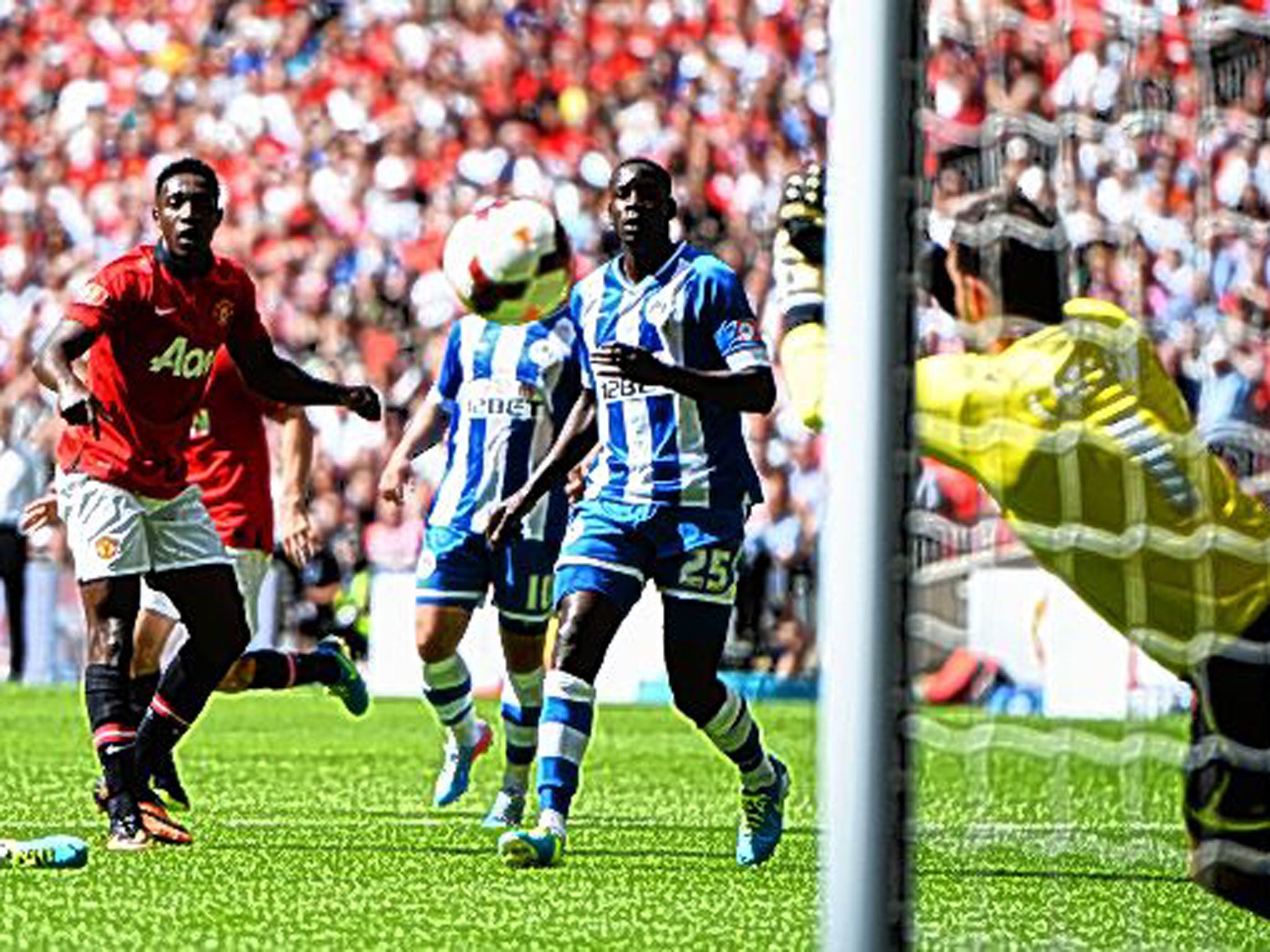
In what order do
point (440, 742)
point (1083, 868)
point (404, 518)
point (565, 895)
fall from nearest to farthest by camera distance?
1. point (565, 895)
2. point (1083, 868)
3. point (440, 742)
4. point (404, 518)

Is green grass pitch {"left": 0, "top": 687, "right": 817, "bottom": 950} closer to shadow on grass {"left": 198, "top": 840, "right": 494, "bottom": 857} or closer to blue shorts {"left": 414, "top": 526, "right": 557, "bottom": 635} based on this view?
shadow on grass {"left": 198, "top": 840, "right": 494, "bottom": 857}

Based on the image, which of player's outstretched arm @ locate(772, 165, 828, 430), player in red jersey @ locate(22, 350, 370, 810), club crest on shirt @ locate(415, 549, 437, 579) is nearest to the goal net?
player's outstretched arm @ locate(772, 165, 828, 430)

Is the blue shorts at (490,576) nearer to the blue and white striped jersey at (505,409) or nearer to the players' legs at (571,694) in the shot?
the blue and white striped jersey at (505,409)

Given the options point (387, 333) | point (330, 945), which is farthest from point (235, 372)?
point (387, 333)

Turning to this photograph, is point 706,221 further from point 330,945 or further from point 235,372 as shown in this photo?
point 330,945

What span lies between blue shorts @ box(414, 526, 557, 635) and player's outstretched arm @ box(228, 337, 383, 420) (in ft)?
4.12

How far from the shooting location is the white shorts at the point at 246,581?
11648 millimetres

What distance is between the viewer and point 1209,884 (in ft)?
23.4

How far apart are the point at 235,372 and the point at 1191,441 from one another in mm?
5247

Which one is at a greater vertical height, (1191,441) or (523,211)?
(523,211)

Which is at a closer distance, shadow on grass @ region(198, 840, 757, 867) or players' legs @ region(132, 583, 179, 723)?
shadow on grass @ region(198, 840, 757, 867)

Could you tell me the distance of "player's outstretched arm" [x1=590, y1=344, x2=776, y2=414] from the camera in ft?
27.0

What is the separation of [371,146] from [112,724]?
1629 cm

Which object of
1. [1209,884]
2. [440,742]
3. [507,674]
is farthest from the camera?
[440,742]
